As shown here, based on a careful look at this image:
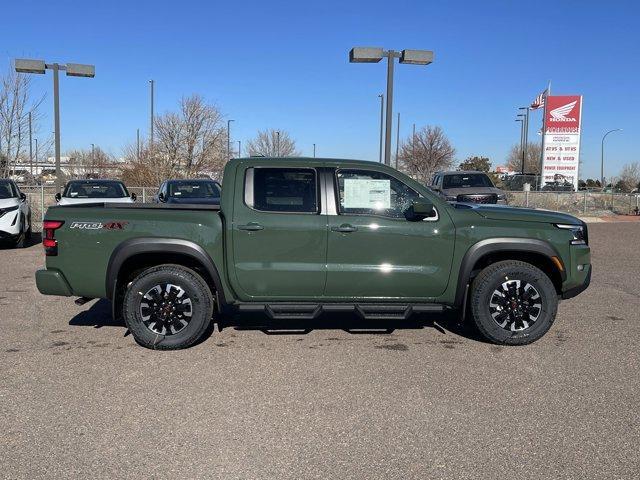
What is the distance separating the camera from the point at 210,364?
514 centimetres

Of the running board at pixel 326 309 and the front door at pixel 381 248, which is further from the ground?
the front door at pixel 381 248

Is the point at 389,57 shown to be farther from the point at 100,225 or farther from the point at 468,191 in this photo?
the point at 100,225

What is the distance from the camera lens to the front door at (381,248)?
5.45 meters

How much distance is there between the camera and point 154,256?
5.58 metres

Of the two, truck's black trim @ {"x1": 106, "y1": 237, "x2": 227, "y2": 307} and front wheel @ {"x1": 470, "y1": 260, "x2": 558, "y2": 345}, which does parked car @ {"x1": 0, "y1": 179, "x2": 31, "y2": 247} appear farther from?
front wheel @ {"x1": 470, "y1": 260, "x2": 558, "y2": 345}

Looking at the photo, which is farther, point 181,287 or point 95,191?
point 95,191

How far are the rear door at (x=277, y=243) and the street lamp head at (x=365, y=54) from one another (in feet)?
31.9

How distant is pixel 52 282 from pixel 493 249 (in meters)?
4.11

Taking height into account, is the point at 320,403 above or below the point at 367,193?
below

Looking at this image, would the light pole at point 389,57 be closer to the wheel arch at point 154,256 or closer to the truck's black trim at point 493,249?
the truck's black trim at point 493,249

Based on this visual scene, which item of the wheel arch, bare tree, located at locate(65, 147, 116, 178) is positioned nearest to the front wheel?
the wheel arch

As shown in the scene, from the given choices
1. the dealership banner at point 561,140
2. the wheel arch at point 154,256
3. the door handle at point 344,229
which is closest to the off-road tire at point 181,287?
the wheel arch at point 154,256

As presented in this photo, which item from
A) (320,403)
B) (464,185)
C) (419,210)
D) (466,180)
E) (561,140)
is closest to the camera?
(320,403)

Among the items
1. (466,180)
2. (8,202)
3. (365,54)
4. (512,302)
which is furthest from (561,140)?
Answer: (512,302)
